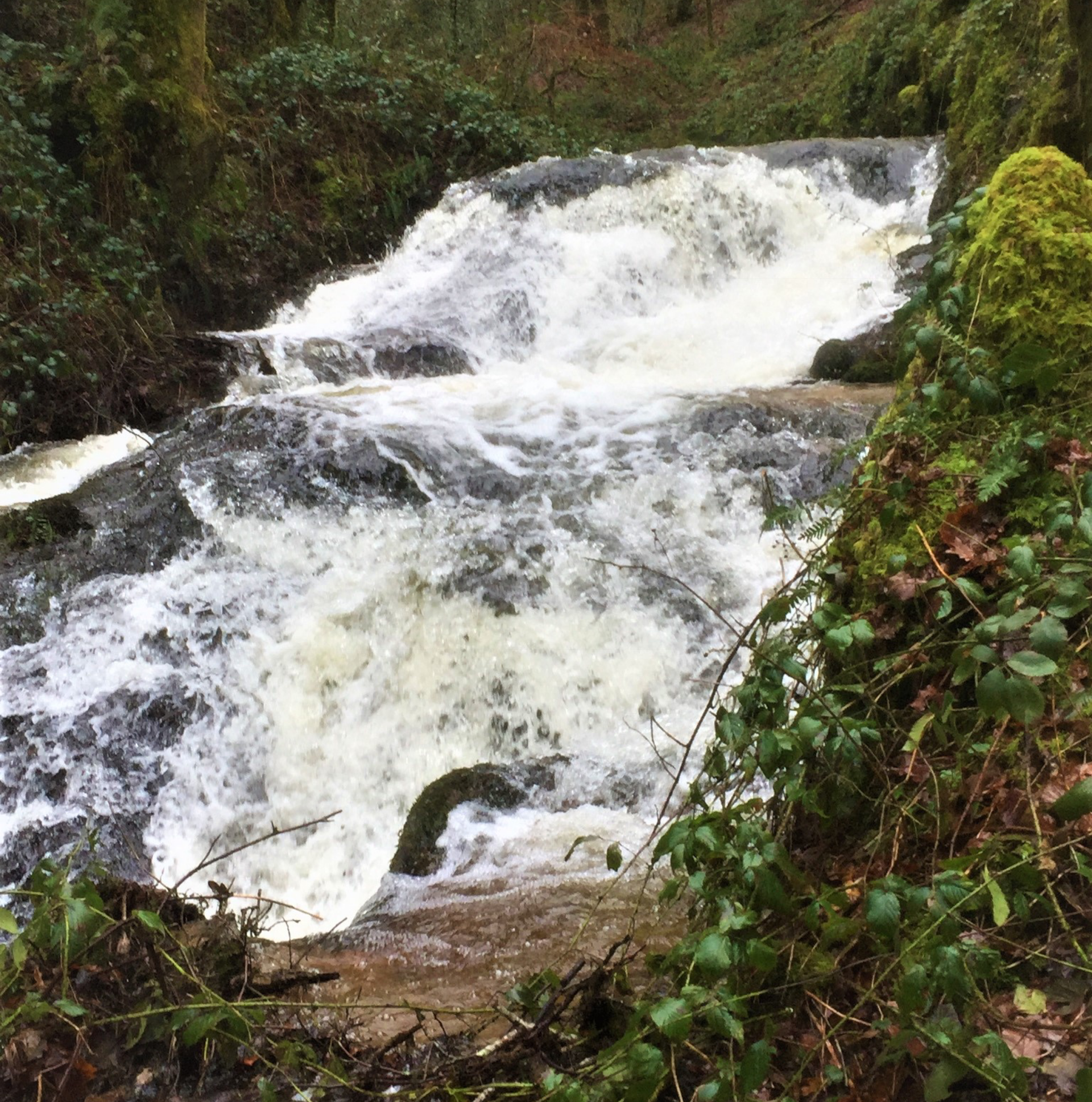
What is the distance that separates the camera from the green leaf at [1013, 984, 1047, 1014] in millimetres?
1340

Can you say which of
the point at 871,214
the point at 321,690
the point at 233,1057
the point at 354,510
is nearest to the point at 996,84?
the point at 871,214

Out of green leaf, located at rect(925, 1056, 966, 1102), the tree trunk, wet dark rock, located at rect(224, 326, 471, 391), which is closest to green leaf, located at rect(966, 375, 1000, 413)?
green leaf, located at rect(925, 1056, 966, 1102)

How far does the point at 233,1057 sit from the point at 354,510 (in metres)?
4.16

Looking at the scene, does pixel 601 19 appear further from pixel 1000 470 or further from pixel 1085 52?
pixel 1000 470

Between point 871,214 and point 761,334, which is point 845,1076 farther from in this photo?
point 871,214

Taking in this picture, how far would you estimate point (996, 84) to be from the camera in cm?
920

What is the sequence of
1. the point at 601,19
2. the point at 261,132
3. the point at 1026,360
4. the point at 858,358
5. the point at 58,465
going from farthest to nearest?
the point at 601,19
the point at 261,132
the point at 858,358
the point at 58,465
the point at 1026,360

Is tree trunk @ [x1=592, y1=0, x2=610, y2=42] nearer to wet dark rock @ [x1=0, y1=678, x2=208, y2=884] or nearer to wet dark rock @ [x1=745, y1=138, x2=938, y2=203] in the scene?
wet dark rock @ [x1=745, y1=138, x2=938, y2=203]

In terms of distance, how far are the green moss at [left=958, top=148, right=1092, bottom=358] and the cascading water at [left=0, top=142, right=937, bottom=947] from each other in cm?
80

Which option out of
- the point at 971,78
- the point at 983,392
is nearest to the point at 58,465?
the point at 983,392

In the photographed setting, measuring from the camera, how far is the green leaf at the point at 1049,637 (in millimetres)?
1486

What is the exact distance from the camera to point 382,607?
496 centimetres

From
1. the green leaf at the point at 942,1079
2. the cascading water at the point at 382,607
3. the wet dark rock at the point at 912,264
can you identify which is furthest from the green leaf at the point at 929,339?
the wet dark rock at the point at 912,264

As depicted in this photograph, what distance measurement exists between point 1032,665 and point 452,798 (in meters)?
2.86
